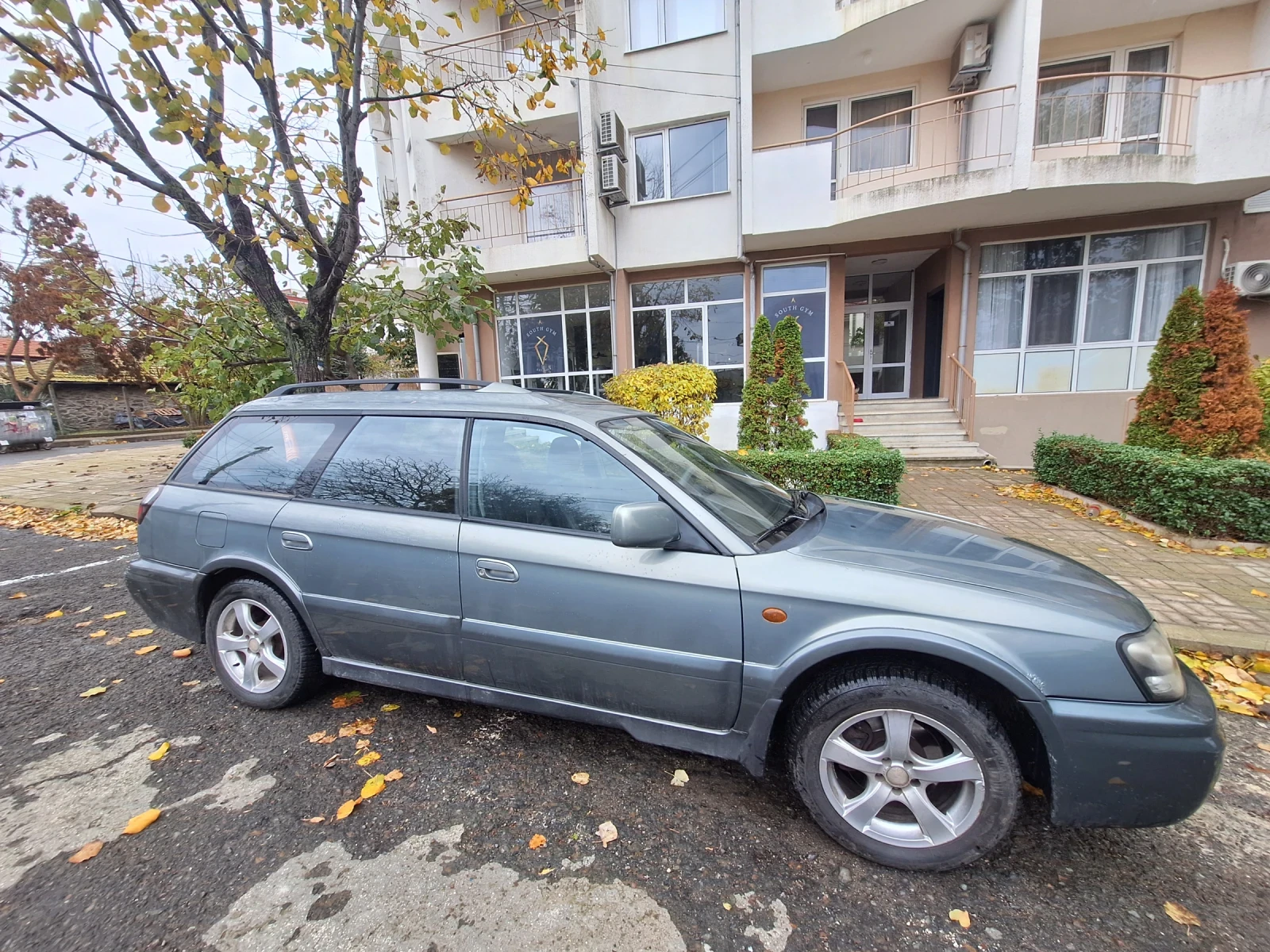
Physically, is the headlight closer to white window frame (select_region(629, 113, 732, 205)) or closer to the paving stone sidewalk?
the paving stone sidewalk

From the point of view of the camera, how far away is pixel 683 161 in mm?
10891

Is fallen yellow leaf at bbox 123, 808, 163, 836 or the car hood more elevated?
the car hood

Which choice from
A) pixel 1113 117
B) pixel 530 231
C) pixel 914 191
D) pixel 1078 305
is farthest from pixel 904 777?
pixel 1113 117

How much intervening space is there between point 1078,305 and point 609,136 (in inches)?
368

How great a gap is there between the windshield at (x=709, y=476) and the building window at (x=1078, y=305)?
9775 millimetres

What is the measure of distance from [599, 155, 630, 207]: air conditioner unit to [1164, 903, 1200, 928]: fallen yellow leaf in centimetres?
1115

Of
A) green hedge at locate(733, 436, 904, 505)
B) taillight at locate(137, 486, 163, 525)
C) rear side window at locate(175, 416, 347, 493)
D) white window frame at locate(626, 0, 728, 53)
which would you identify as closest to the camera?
rear side window at locate(175, 416, 347, 493)

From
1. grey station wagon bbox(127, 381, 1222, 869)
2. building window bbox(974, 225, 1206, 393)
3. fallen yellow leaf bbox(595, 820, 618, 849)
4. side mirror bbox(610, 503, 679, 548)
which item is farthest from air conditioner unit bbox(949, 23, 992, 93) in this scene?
fallen yellow leaf bbox(595, 820, 618, 849)

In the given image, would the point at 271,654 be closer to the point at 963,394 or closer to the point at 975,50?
the point at 963,394

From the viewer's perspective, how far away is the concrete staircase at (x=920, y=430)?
956 centimetres

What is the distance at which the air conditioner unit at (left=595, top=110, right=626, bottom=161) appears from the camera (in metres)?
10.1

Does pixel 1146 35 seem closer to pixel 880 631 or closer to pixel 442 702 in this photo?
pixel 880 631

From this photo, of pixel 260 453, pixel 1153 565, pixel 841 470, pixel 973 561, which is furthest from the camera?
pixel 841 470

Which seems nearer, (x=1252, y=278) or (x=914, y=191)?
(x=914, y=191)
